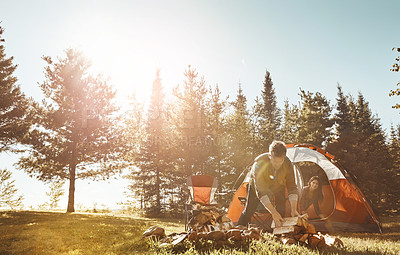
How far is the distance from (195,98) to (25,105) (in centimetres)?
877

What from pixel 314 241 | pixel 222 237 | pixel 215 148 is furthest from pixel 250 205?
pixel 215 148

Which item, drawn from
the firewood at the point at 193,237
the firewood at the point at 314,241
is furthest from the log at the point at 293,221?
the firewood at the point at 193,237

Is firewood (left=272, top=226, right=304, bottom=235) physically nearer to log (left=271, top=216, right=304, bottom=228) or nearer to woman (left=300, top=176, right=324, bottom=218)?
log (left=271, top=216, right=304, bottom=228)

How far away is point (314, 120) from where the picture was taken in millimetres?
14633

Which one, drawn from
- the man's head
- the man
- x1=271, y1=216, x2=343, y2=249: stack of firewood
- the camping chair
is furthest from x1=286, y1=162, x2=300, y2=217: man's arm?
the camping chair

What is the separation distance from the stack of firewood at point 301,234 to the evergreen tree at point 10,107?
11.9 m

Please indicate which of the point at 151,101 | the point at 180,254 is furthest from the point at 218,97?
the point at 180,254

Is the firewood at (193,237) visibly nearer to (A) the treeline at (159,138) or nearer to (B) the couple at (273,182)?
(B) the couple at (273,182)

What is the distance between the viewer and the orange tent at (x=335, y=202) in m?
5.97

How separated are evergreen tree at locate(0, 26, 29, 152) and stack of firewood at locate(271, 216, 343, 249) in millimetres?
11896

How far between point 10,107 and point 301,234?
42.8ft

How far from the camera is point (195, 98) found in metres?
14.9

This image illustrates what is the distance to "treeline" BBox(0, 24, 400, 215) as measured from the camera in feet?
39.6

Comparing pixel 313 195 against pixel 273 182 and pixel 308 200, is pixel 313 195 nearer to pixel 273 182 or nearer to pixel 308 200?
pixel 308 200
